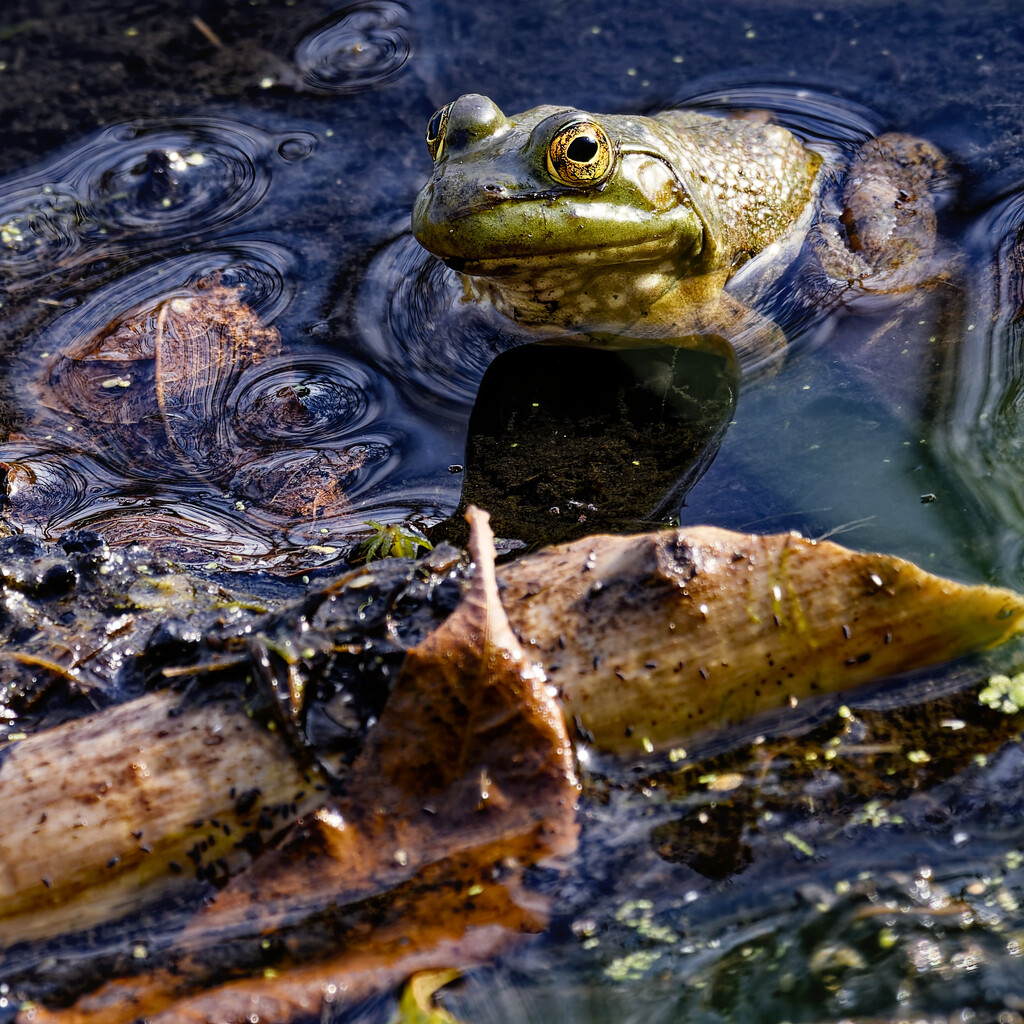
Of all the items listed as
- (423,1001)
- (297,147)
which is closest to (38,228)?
(297,147)

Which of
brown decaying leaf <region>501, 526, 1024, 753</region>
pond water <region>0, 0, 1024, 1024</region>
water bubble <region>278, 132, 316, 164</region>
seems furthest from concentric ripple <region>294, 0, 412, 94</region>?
brown decaying leaf <region>501, 526, 1024, 753</region>

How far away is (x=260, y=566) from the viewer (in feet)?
10.6

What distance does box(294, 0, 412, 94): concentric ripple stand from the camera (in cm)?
541

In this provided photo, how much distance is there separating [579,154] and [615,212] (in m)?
0.31

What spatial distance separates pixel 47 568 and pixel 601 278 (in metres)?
2.39

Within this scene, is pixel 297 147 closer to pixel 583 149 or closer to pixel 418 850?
pixel 583 149

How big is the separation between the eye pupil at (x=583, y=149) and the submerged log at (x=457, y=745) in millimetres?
1863

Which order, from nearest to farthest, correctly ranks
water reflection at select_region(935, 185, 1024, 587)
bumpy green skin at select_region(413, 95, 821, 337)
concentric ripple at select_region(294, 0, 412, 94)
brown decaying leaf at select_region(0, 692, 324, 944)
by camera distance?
brown decaying leaf at select_region(0, 692, 324, 944) → water reflection at select_region(935, 185, 1024, 587) → bumpy green skin at select_region(413, 95, 821, 337) → concentric ripple at select_region(294, 0, 412, 94)

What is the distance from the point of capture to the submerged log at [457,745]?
215 cm

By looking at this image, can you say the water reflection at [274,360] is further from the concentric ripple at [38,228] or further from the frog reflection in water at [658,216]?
the frog reflection in water at [658,216]

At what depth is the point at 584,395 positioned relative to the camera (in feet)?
13.1

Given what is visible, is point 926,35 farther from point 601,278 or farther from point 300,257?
point 300,257

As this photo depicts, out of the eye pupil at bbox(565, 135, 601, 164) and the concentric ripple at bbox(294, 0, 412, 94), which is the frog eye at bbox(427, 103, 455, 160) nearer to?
the eye pupil at bbox(565, 135, 601, 164)

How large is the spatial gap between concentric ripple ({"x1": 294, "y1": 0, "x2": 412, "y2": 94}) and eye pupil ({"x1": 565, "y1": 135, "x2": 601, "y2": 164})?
215 cm
